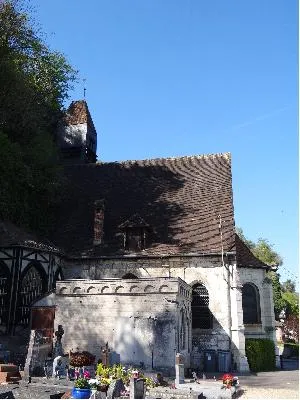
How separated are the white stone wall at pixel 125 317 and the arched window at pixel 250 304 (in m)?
5.55

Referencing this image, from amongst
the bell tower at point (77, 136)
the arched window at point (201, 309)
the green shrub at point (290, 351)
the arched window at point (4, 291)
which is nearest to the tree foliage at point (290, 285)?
the green shrub at point (290, 351)

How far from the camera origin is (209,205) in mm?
23922

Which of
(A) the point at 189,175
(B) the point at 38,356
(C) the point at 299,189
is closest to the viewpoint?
(C) the point at 299,189

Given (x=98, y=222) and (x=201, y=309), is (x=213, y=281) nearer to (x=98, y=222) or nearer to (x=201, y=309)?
(x=201, y=309)

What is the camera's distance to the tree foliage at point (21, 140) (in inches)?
866

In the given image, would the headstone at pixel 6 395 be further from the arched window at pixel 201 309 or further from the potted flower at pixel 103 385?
the arched window at pixel 201 309

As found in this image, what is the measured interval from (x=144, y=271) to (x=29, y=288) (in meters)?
6.27

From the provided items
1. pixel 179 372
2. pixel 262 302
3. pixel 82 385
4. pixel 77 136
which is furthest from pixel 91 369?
pixel 77 136

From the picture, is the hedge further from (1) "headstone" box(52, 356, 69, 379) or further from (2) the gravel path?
(1) "headstone" box(52, 356, 69, 379)

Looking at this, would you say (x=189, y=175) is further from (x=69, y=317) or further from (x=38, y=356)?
(x=38, y=356)

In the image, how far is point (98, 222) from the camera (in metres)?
23.5

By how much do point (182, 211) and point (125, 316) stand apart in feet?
29.2

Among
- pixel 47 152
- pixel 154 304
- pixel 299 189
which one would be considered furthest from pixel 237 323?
pixel 47 152

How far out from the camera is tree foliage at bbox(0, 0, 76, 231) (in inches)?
866
